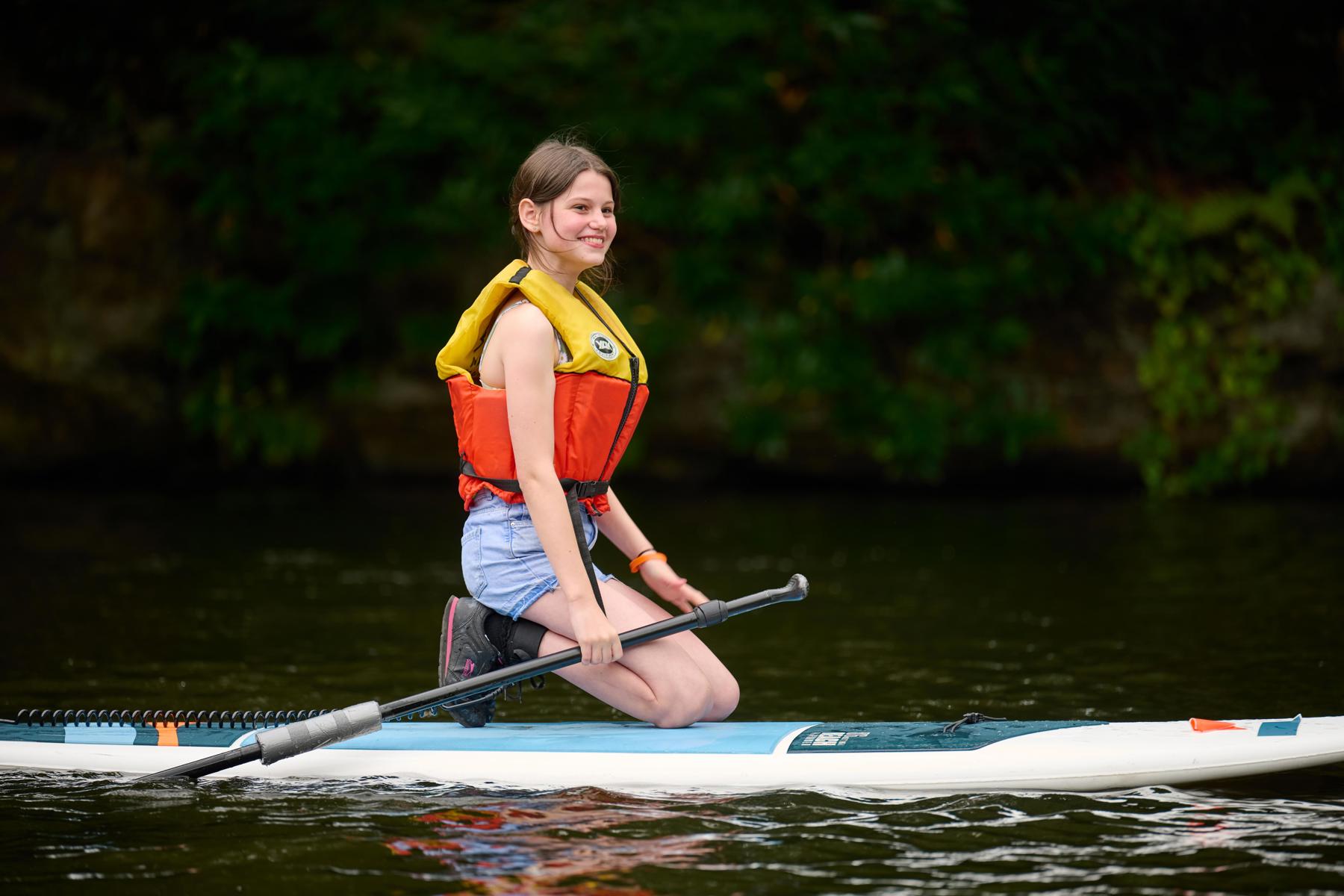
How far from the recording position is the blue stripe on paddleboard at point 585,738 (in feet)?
11.0

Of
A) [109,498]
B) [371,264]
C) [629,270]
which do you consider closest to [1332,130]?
[629,270]

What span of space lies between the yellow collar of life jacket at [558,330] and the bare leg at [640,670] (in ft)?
1.71

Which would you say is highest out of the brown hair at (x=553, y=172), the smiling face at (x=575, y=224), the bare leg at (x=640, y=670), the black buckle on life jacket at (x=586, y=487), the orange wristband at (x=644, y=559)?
the brown hair at (x=553, y=172)

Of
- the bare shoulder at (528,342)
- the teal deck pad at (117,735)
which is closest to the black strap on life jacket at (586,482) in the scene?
the bare shoulder at (528,342)

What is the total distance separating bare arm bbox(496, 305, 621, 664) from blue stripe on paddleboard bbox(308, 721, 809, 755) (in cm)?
29

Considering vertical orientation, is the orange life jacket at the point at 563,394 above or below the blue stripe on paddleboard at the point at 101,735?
above

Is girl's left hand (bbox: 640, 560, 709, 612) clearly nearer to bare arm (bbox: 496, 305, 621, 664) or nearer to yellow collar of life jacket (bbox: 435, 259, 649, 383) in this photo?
bare arm (bbox: 496, 305, 621, 664)

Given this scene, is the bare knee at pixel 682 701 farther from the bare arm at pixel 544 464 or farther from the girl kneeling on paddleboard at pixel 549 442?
the bare arm at pixel 544 464

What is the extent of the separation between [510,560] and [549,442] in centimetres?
32

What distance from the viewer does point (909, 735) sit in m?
3.38

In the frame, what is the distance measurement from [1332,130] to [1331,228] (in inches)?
33.7

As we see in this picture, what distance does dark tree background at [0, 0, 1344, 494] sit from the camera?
11289 millimetres

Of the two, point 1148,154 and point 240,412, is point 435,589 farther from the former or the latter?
point 1148,154

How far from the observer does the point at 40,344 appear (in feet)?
38.3
